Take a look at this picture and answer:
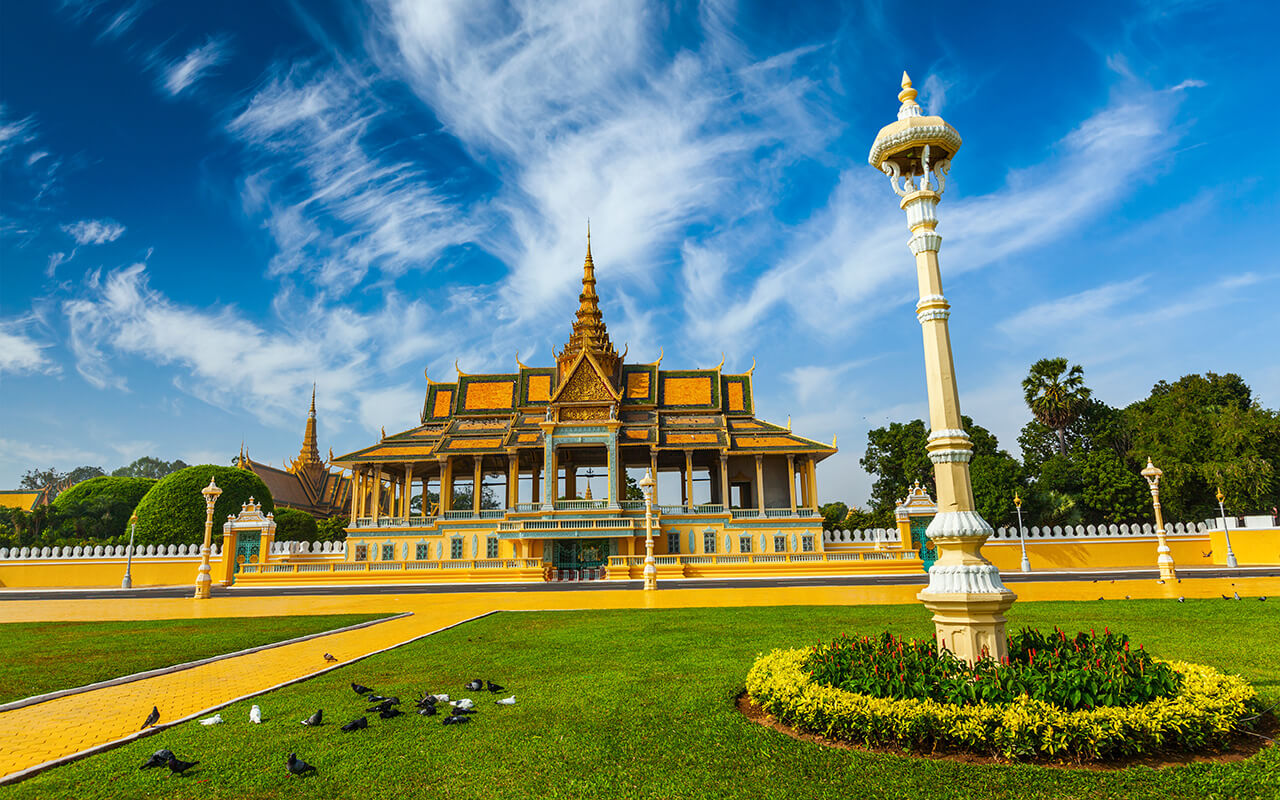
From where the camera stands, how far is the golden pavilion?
3631 centimetres

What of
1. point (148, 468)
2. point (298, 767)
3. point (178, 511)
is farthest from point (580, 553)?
point (148, 468)

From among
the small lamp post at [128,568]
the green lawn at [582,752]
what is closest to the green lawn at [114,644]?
the green lawn at [582,752]

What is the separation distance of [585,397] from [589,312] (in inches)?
428

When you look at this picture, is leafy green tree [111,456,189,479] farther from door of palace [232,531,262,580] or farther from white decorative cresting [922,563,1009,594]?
white decorative cresting [922,563,1009,594]

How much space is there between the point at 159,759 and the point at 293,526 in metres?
47.8

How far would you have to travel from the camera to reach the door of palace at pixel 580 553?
36.2 meters

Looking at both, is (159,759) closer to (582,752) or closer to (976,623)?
(582,752)

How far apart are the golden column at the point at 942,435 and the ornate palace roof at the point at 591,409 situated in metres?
32.3

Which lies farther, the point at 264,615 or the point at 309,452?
the point at 309,452

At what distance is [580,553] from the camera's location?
3653 centimetres

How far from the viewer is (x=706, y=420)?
42906 millimetres

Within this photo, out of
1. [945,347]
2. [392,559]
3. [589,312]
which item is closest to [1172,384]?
[589,312]

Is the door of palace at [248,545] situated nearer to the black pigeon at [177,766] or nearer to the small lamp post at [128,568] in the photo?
the small lamp post at [128,568]

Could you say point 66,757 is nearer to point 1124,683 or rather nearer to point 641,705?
point 641,705
